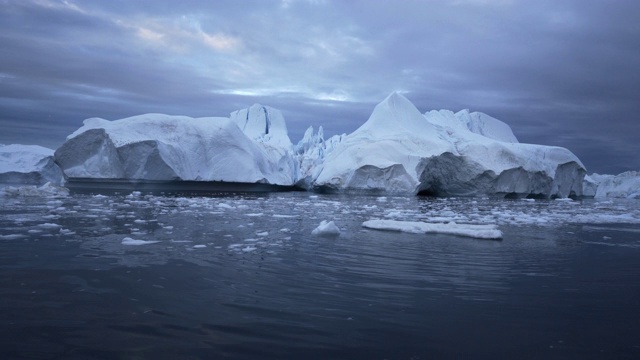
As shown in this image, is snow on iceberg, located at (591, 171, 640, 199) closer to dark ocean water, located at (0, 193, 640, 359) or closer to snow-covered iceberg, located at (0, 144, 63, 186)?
snow-covered iceberg, located at (0, 144, 63, 186)

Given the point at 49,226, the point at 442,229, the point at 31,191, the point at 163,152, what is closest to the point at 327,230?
the point at 442,229

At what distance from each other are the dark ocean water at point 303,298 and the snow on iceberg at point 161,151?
14.7m

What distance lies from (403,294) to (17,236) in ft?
16.3

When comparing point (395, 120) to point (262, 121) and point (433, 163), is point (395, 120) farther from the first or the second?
point (262, 121)

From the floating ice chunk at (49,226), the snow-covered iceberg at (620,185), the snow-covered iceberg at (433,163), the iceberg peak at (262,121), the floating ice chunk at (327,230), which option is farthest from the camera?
the snow-covered iceberg at (620,185)

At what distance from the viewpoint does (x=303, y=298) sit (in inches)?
143

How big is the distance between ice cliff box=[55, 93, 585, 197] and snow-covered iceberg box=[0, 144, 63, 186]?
619 centimetres

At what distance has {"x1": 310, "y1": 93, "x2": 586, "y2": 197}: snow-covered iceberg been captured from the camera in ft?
88.8

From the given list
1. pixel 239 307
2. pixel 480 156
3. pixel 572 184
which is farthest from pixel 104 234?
pixel 572 184

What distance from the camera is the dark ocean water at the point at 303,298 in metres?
2.63

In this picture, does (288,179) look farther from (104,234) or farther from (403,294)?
(403,294)

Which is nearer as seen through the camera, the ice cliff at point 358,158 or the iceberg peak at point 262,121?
the ice cliff at point 358,158

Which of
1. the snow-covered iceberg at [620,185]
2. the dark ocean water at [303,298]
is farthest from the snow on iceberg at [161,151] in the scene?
the snow-covered iceberg at [620,185]

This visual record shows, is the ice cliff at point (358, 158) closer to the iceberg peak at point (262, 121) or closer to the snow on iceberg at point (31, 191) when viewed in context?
the snow on iceberg at point (31, 191)
